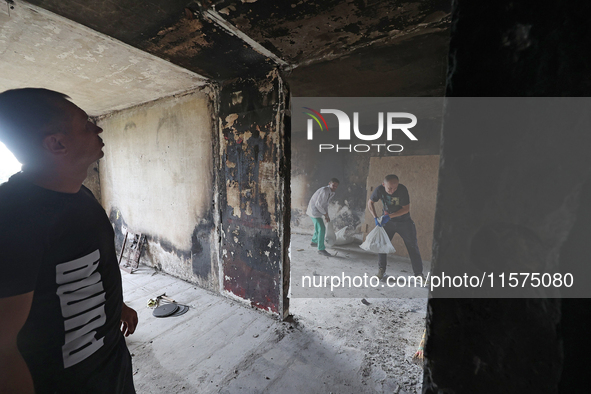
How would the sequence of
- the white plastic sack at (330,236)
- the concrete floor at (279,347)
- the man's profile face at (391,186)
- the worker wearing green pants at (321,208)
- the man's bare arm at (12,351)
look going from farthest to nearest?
the white plastic sack at (330,236) < the worker wearing green pants at (321,208) < the man's profile face at (391,186) < the concrete floor at (279,347) < the man's bare arm at (12,351)

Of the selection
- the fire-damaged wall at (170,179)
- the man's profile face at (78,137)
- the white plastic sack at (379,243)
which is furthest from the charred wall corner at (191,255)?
the white plastic sack at (379,243)

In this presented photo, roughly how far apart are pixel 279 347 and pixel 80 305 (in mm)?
1625

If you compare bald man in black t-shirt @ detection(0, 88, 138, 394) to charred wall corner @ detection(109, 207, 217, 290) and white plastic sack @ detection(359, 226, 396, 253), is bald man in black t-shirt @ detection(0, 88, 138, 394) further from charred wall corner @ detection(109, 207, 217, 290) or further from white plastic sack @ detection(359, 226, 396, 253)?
white plastic sack @ detection(359, 226, 396, 253)

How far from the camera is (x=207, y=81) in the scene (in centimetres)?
273

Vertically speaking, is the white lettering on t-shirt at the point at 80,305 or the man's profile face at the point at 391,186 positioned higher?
the man's profile face at the point at 391,186

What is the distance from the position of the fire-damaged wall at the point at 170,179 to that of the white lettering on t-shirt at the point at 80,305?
6.35 feet

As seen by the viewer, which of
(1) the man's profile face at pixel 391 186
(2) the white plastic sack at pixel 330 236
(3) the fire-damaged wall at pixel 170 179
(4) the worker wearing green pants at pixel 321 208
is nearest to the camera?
(3) the fire-damaged wall at pixel 170 179

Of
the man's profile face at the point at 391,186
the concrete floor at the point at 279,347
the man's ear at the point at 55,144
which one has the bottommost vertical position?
the concrete floor at the point at 279,347

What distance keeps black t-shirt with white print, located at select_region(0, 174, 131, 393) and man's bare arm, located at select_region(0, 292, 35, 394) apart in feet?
0.11

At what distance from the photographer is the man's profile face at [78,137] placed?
967mm

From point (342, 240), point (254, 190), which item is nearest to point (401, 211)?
point (342, 240)

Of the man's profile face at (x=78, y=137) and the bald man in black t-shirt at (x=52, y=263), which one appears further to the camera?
the man's profile face at (x=78, y=137)

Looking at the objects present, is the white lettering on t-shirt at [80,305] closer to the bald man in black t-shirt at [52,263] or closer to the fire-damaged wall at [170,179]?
the bald man in black t-shirt at [52,263]

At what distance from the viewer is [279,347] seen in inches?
82.8
